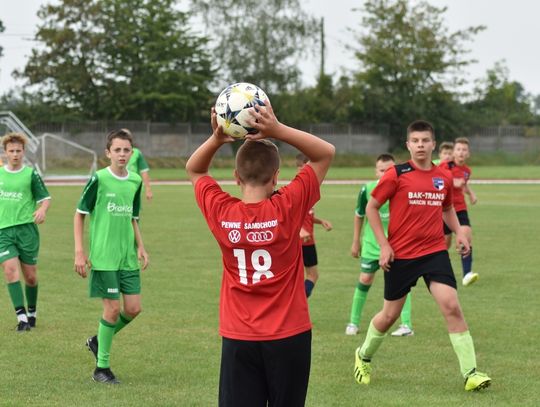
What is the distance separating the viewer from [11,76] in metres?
Result: 56.2

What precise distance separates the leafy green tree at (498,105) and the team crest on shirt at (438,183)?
55017 mm

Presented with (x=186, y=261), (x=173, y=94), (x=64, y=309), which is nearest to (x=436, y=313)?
(x=64, y=309)

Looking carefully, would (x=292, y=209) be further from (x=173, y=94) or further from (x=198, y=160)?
(x=173, y=94)

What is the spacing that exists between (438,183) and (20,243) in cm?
456

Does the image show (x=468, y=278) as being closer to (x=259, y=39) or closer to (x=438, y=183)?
(x=438, y=183)

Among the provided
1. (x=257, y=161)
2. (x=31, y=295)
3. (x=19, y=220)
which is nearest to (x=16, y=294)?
(x=31, y=295)

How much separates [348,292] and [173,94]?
43.1m

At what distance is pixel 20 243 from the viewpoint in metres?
9.21

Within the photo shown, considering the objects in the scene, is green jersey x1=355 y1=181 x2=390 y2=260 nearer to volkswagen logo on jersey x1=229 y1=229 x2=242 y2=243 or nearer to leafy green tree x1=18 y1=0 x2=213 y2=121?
volkswagen logo on jersey x1=229 y1=229 x2=242 y2=243

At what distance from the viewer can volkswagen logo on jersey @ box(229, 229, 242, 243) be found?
4.16m

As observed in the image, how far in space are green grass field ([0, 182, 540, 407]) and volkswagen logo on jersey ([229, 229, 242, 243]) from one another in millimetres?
2540

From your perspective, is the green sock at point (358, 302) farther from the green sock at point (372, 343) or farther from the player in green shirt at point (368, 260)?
the green sock at point (372, 343)

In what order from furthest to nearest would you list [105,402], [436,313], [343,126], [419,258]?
[343,126] < [436,313] < [419,258] < [105,402]

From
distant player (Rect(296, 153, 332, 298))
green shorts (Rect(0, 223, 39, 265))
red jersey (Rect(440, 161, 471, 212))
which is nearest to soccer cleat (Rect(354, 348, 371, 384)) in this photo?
distant player (Rect(296, 153, 332, 298))
